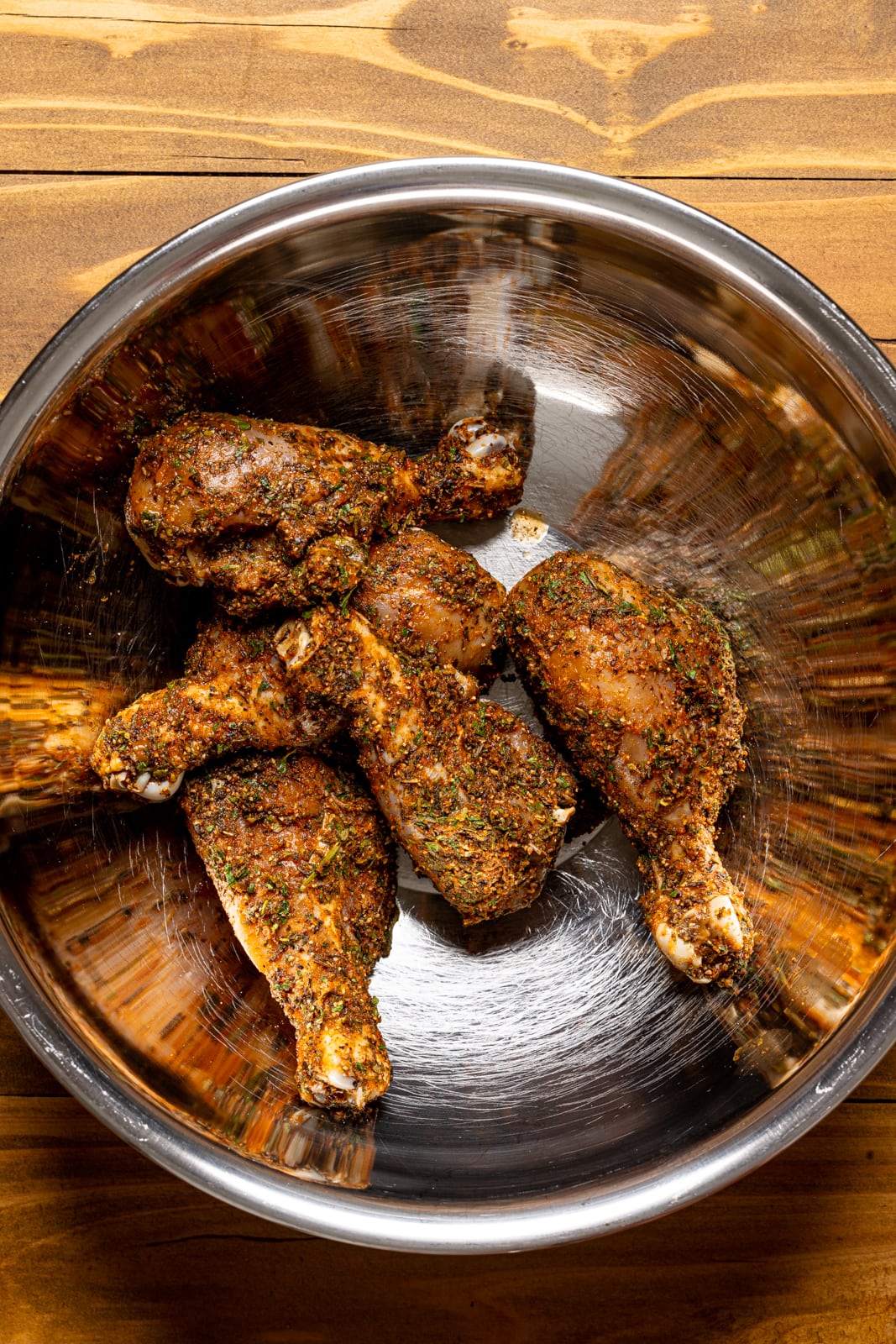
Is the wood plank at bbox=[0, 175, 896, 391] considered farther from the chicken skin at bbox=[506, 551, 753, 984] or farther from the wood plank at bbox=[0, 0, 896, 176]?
Result: the chicken skin at bbox=[506, 551, 753, 984]

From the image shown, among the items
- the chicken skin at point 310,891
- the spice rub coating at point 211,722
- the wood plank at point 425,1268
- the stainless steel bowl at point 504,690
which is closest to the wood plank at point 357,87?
the stainless steel bowl at point 504,690

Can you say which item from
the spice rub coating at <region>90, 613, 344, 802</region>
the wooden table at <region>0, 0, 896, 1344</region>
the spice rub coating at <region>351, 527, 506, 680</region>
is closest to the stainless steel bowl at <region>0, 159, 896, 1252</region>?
the spice rub coating at <region>90, 613, 344, 802</region>

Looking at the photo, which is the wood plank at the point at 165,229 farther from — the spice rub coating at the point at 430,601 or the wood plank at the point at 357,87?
the spice rub coating at the point at 430,601

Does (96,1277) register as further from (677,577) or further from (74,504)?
(677,577)

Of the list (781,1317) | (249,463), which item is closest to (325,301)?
(249,463)

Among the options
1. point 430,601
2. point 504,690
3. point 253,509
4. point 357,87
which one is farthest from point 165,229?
point 504,690

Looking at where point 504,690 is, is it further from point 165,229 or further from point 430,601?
point 165,229
